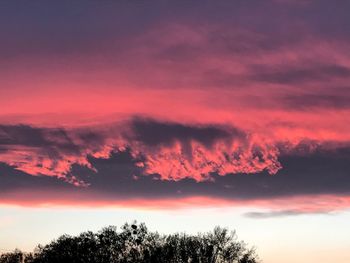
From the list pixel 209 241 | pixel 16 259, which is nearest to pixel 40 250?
pixel 16 259

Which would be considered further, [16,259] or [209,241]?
[16,259]

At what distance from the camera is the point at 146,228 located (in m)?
134

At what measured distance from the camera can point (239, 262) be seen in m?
121

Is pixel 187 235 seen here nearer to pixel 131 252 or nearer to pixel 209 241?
pixel 209 241

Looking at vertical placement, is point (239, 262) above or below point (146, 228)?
below

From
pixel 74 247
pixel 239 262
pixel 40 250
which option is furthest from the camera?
pixel 40 250

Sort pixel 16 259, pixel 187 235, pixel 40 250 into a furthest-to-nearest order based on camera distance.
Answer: pixel 16 259, pixel 40 250, pixel 187 235

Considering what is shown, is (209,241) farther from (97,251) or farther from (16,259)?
(16,259)

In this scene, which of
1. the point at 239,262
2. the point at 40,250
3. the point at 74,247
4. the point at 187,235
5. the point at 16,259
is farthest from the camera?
the point at 16,259

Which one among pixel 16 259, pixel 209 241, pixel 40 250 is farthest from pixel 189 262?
pixel 16 259

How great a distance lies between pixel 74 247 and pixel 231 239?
41.2 metres

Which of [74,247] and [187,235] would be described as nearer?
[187,235]

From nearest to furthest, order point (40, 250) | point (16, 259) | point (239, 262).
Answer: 1. point (239, 262)
2. point (40, 250)
3. point (16, 259)

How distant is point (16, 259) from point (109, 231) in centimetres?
5798
